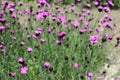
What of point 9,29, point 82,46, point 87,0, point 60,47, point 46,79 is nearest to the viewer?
point 46,79

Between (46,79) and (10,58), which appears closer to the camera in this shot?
(46,79)

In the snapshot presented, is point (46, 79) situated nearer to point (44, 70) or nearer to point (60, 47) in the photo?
point (44, 70)

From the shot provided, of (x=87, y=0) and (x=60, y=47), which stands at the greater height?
(x=60, y=47)

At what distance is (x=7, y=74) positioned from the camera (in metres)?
3.65

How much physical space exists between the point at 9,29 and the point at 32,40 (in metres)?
0.46

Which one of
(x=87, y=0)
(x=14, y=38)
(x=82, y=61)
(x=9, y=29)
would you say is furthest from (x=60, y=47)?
(x=87, y=0)

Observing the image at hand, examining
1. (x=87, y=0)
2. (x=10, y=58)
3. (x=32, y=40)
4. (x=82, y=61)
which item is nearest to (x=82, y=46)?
(x=82, y=61)

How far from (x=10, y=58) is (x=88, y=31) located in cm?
128

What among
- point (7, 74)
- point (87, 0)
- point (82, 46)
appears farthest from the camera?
point (87, 0)

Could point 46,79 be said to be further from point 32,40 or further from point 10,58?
point 32,40

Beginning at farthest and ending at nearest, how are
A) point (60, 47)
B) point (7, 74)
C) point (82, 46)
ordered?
point (82, 46)
point (60, 47)
point (7, 74)

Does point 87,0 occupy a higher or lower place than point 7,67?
lower

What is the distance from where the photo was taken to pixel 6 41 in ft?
13.8

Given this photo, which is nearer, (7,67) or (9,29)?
(7,67)
